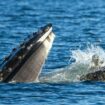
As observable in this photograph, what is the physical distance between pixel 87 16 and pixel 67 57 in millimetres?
19699

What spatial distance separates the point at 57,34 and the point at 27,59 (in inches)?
719

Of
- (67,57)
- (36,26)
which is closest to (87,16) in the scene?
(36,26)

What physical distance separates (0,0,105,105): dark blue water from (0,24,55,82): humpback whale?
1.19 ft

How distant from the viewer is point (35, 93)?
2700 centimetres

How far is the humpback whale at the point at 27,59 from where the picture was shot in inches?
1061

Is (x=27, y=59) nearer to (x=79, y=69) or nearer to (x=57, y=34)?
(x=79, y=69)

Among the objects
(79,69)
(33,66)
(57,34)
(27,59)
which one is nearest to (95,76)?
(79,69)

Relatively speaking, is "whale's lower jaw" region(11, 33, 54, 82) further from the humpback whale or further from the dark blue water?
the dark blue water

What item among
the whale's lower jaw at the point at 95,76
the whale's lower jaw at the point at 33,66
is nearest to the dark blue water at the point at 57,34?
the whale's lower jaw at the point at 33,66

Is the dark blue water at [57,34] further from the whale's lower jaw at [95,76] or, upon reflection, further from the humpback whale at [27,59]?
the whale's lower jaw at [95,76]

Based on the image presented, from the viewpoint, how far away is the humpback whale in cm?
2695

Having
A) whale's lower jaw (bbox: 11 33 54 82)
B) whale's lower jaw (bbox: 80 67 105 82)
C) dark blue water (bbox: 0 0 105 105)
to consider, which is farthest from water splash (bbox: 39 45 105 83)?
whale's lower jaw (bbox: 11 33 54 82)

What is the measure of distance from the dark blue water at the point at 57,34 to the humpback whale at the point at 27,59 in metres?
0.36

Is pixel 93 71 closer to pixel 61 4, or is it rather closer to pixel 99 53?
pixel 99 53
